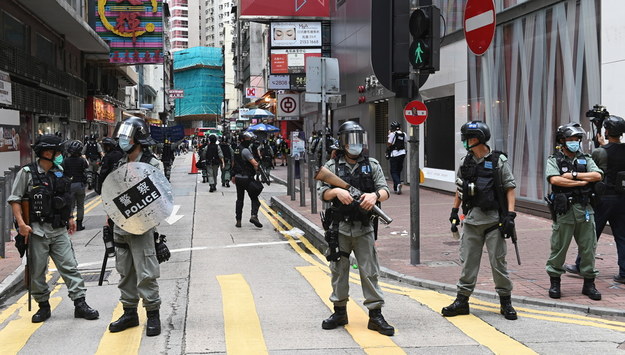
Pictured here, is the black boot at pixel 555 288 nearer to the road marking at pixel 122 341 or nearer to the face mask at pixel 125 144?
the road marking at pixel 122 341

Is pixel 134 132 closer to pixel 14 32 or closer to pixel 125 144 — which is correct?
pixel 125 144

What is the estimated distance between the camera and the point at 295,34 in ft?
82.5

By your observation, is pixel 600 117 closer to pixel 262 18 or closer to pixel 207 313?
pixel 207 313

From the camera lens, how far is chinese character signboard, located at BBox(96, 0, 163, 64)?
26656 mm

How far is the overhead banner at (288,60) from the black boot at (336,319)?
20.8 m

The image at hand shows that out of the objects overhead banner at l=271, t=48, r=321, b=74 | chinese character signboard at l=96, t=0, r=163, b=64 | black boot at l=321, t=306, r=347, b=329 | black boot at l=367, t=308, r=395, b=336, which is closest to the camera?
black boot at l=367, t=308, r=395, b=336

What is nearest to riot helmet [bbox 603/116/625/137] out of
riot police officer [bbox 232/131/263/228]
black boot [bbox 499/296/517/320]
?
black boot [bbox 499/296/517/320]

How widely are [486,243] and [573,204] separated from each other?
4.17 feet

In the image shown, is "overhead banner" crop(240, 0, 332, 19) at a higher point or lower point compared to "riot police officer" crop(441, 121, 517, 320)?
higher

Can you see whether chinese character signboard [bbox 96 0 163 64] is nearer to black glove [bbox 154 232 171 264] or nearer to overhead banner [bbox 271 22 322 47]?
overhead banner [bbox 271 22 322 47]

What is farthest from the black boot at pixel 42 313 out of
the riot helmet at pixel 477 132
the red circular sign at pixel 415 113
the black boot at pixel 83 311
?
the red circular sign at pixel 415 113

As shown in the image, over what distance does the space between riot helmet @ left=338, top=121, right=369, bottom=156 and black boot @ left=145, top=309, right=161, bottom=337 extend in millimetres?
2250

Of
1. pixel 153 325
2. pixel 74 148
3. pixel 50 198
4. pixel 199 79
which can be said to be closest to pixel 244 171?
pixel 74 148

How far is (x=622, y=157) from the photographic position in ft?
21.6
